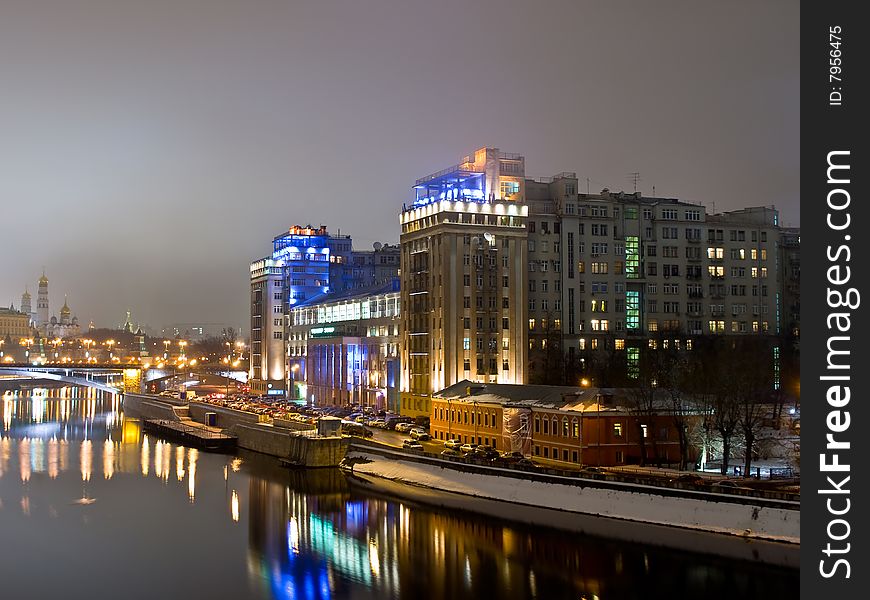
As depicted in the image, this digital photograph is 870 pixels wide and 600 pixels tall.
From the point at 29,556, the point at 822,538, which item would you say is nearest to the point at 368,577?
the point at 29,556

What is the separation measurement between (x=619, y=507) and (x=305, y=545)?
1369cm

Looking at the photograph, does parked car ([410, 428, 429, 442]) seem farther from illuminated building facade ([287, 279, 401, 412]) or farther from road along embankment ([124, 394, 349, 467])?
illuminated building facade ([287, 279, 401, 412])

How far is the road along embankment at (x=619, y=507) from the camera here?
1379 inches

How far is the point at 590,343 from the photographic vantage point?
254ft

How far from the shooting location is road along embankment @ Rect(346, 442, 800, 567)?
115 feet

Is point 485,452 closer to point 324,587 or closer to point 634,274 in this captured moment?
point 324,587

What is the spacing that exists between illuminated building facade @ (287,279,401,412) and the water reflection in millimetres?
20128

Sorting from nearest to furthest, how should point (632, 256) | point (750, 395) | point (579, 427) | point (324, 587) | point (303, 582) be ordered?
1. point (324, 587)
2. point (303, 582)
3. point (750, 395)
4. point (579, 427)
5. point (632, 256)

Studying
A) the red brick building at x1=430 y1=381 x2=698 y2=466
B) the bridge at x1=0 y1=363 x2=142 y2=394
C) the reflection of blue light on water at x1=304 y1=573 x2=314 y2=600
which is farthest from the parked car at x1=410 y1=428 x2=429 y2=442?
the bridge at x1=0 y1=363 x2=142 y2=394

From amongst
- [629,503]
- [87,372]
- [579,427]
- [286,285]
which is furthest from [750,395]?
[87,372]

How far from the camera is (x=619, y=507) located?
39938mm

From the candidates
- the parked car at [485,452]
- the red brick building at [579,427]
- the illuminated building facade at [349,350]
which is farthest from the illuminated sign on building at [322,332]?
the parked car at [485,452]

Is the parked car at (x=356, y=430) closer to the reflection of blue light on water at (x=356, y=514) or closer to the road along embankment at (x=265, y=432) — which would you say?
the road along embankment at (x=265, y=432)

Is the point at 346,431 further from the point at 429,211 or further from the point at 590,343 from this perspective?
the point at 590,343
